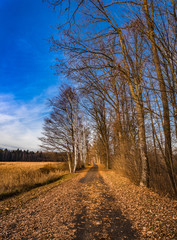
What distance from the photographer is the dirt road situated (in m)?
3.11

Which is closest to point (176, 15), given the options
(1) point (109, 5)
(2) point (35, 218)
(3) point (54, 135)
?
(1) point (109, 5)

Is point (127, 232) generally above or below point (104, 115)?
below

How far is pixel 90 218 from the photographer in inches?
153

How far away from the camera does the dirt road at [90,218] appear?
10.2ft

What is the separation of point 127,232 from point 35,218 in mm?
2445

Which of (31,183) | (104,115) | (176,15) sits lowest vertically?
(31,183)

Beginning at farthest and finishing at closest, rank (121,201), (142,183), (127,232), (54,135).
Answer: (54,135) → (142,183) → (121,201) → (127,232)

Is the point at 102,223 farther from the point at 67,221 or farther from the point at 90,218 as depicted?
the point at 67,221

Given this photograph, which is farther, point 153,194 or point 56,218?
point 153,194

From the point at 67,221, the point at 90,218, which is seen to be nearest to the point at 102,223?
the point at 90,218

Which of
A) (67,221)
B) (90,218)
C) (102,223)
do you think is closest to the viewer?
(102,223)

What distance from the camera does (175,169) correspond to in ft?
18.9

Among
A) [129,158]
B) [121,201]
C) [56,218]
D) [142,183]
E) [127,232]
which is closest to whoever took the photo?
[127,232]

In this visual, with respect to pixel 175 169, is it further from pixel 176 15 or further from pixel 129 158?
pixel 176 15
